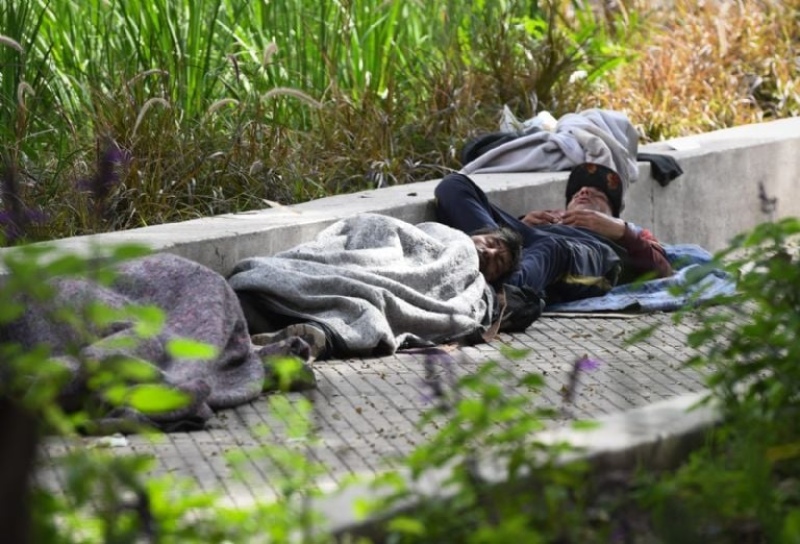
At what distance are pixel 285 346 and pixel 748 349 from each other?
226 cm

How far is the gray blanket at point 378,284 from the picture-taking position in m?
5.39

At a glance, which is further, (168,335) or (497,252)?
(497,252)

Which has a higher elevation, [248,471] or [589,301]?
[248,471]

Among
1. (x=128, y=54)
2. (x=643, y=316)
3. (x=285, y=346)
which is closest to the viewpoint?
(x=285, y=346)

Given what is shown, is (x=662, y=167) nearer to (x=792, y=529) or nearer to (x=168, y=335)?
(x=168, y=335)

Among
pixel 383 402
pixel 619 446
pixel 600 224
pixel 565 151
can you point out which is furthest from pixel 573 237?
pixel 619 446

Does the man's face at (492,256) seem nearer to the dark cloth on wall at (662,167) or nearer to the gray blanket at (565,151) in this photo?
the gray blanket at (565,151)

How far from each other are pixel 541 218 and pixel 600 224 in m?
0.27

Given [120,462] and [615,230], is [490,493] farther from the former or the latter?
[615,230]

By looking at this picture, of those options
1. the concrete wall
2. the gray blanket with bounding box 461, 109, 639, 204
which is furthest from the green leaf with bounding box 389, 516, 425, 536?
the gray blanket with bounding box 461, 109, 639, 204

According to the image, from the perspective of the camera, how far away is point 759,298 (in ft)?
10.0

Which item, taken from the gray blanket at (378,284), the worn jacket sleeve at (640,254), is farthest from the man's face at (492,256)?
the worn jacket sleeve at (640,254)

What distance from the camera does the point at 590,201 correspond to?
705 cm

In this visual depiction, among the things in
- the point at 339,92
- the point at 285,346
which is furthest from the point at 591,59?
the point at 285,346
